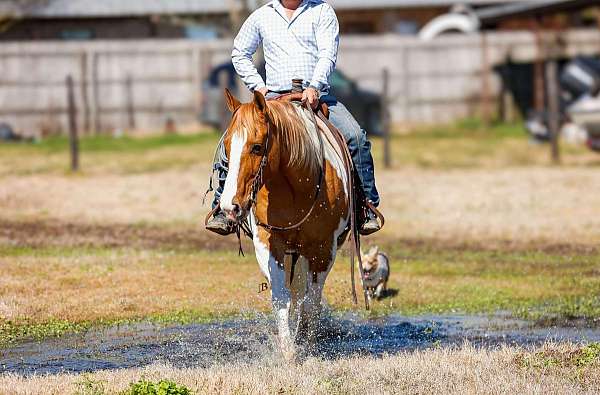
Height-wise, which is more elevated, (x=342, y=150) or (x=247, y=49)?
(x=247, y=49)

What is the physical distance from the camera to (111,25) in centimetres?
3891

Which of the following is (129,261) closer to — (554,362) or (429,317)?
(429,317)

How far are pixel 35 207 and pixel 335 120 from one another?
11.3m

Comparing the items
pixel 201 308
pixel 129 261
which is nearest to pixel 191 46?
pixel 129 261

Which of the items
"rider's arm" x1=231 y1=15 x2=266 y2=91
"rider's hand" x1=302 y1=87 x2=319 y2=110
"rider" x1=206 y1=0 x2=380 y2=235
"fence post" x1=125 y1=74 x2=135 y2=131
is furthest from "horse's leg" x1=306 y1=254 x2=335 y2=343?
"fence post" x1=125 y1=74 x2=135 y2=131

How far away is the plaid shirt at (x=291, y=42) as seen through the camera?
9188 mm

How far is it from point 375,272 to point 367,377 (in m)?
4.25

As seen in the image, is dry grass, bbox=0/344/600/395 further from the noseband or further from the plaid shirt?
the plaid shirt

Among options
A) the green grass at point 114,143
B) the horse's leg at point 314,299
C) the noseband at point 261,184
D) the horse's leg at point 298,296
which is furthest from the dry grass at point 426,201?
the noseband at point 261,184

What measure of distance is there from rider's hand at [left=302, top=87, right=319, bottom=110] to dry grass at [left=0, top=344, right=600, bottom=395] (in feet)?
6.08

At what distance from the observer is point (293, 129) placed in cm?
831

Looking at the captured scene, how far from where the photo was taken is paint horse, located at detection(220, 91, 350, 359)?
780cm

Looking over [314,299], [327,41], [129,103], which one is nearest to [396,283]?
[314,299]

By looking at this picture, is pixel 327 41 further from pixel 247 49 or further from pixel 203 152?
pixel 203 152
